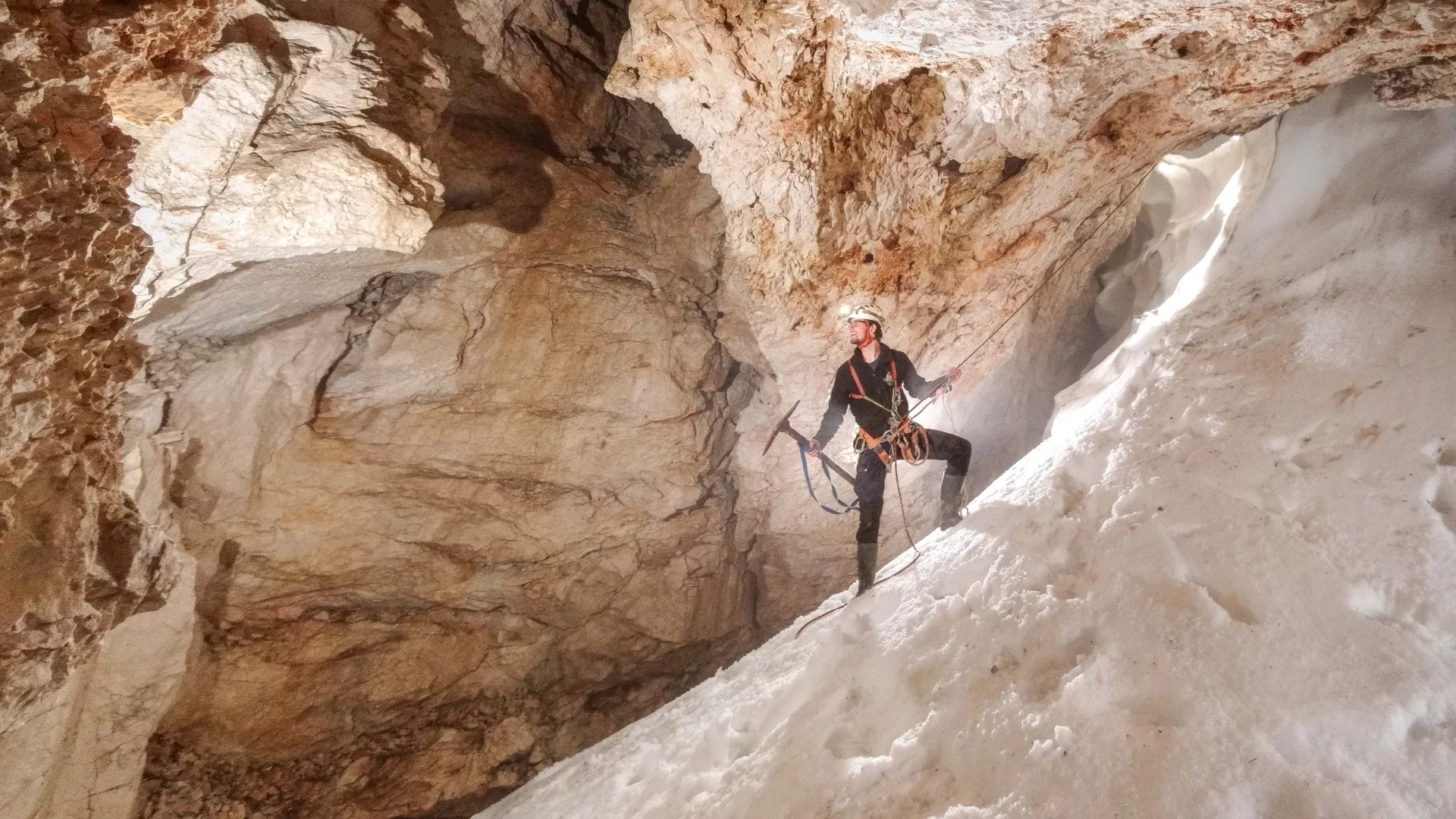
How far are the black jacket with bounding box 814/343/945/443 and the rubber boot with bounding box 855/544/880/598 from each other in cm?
77

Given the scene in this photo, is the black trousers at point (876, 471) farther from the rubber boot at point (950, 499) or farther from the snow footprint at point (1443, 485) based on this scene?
the snow footprint at point (1443, 485)

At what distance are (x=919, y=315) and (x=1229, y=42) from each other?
2.65 m

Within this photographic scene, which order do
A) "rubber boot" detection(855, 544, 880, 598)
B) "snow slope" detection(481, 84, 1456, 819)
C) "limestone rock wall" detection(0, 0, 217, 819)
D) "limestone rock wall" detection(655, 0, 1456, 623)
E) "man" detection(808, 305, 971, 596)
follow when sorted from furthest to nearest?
"man" detection(808, 305, 971, 596), "rubber boot" detection(855, 544, 880, 598), "limestone rock wall" detection(655, 0, 1456, 623), "limestone rock wall" detection(0, 0, 217, 819), "snow slope" detection(481, 84, 1456, 819)

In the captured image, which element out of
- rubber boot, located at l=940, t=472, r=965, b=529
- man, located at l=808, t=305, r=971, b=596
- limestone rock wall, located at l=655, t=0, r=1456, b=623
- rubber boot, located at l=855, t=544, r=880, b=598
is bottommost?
rubber boot, located at l=855, t=544, r=880, b=598

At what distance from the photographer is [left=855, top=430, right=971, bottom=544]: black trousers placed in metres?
4.29

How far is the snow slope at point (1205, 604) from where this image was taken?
2033 mm

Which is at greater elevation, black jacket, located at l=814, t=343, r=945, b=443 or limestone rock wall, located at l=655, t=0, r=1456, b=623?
limestone rock wall, located at l=655, t=0, r=1456, b=623

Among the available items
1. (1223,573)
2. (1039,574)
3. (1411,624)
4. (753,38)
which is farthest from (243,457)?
(1411,624)

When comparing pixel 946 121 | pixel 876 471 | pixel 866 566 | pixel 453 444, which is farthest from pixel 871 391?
pixel 453 444

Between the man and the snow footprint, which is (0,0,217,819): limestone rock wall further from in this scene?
the snow footprint

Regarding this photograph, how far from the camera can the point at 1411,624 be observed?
6.82 feet

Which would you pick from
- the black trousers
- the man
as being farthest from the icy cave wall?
the black trousers

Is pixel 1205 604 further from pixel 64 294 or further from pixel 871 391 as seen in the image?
pixel 64 294

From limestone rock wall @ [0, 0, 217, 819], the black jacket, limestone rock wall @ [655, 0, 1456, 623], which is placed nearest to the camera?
limestone rock wall @ [0, 0, 217, 819]
